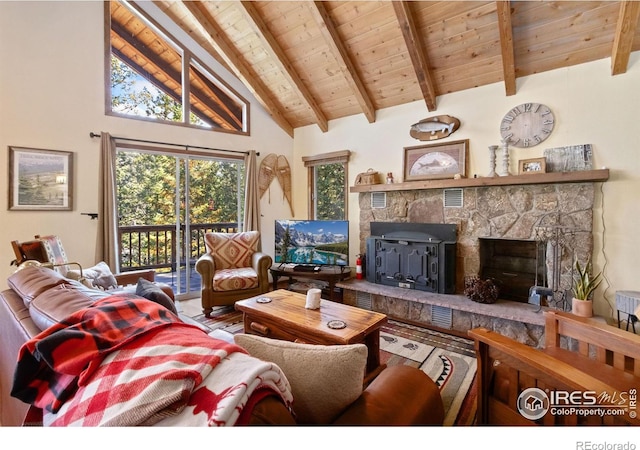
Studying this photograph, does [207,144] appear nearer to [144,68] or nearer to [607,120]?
[144,68]

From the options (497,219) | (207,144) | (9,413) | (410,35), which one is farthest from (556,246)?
(207,144)

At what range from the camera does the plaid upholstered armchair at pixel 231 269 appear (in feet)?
10.7

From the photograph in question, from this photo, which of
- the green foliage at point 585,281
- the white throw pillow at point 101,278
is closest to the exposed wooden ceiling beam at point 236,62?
the white throw pillow at point 101,278

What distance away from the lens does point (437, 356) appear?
2410 mm

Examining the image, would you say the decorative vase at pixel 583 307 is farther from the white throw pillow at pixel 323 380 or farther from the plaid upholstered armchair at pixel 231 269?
the plaid upholstered armchair at pixel 231 269

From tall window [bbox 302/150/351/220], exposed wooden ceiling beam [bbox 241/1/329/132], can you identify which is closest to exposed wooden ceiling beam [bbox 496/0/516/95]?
tall window [bbox 302/150/351/220]

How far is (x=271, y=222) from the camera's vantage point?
4.72 meters

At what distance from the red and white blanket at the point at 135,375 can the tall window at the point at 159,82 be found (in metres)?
3.52

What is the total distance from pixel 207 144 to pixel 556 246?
13.8ft

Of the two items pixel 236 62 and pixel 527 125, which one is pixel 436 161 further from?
pixel 236 62

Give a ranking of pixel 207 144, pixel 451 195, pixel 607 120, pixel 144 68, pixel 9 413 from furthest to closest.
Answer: pixel 207 144, pixel 144 68, pixel 451 195, pixel 607 120, pixel 9 413

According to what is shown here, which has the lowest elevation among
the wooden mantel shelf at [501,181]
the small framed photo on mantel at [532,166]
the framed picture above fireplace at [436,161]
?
the wooden mantel shelf at [501,181]

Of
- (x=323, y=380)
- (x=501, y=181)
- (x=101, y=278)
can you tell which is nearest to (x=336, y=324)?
(x=323, y=380)
